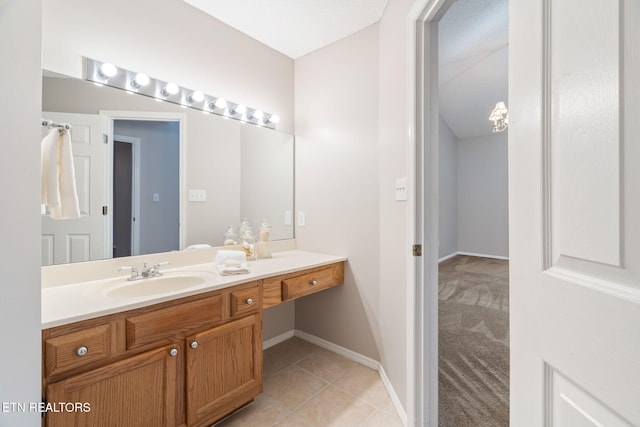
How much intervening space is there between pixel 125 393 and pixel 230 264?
69 centimetres

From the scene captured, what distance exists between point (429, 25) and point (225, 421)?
225 centimetres

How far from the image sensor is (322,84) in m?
2.27

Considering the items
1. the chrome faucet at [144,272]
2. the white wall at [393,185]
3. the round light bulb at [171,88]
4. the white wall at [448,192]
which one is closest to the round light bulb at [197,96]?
the round light bulb at [171,88]

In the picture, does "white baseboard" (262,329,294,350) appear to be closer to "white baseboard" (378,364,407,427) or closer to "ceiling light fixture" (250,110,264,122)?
"white baseboard" (378,364,407,427)

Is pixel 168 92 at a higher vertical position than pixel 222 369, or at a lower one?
higher

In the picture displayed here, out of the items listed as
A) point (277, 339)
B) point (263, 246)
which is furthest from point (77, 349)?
point (277, 339)

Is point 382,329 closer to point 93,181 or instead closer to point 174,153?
point 174,153

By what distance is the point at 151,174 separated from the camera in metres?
1.71

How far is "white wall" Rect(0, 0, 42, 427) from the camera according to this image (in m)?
0.69

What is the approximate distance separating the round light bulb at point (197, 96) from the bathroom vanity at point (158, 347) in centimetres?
111

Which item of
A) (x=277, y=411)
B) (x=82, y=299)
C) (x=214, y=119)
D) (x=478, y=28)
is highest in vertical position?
(x=478, y=28)

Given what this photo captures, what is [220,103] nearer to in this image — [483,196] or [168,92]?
[168,92]

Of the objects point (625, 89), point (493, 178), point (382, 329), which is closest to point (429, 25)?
point (625, 89)

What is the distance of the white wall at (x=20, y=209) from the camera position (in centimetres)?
69
